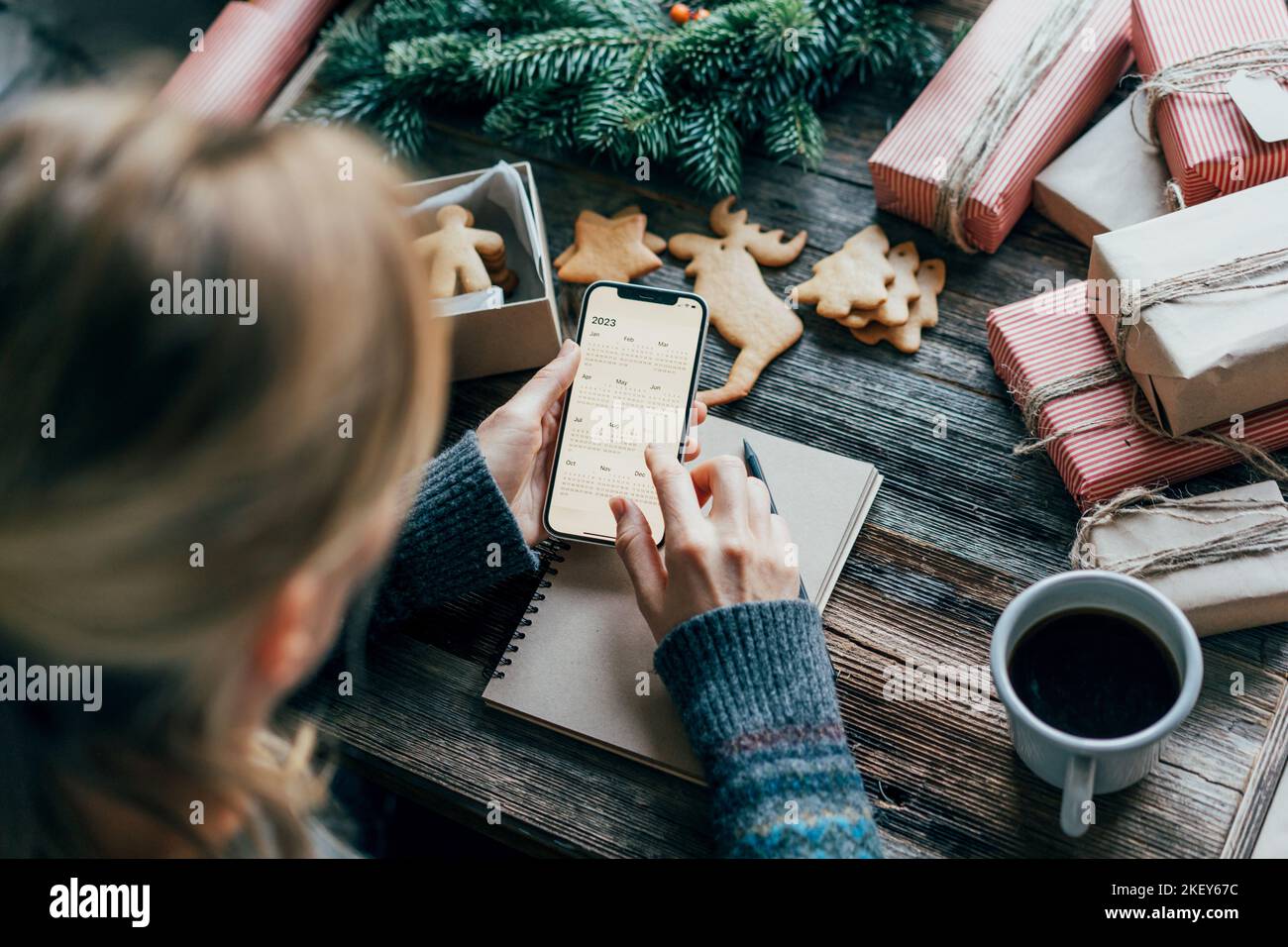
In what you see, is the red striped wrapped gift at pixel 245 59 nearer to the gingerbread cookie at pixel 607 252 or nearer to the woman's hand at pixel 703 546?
the gingerbread cookie at pixel 607 252

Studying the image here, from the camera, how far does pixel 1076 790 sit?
0.61 metres

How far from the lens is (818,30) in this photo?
0.95 m

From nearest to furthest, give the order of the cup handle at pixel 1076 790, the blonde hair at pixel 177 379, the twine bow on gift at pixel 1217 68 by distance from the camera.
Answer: the blonde hair at pixel 177 379 → the cup handle at pixel 1076 790 → the twine bow on gift at pixel 1217 68

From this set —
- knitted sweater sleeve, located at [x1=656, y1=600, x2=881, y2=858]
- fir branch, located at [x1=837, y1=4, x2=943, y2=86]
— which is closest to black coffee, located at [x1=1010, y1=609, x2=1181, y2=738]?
knitted sweater sleeve, located at [x1=656, y1=600, x2=881, y2=858]

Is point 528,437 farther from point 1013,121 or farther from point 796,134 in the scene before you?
point 1013,121

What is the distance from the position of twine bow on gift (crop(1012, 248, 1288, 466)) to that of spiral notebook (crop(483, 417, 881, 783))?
0.15m

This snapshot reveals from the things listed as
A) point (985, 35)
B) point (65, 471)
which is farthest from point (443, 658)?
point (985, 35)

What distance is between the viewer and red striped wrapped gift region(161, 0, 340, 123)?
3.41 feet

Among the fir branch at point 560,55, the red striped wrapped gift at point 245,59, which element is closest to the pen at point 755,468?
the fir branch at point 560,55

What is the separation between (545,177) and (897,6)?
401 millimetres

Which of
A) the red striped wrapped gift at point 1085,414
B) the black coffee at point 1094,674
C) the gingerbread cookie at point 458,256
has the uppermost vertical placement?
the gingerbread cookie at point 458,256

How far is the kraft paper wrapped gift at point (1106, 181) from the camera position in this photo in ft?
2.90

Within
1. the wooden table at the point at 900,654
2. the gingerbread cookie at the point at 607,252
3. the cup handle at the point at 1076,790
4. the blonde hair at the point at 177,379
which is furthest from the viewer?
the gingerbread cookie at the point at 607,252
